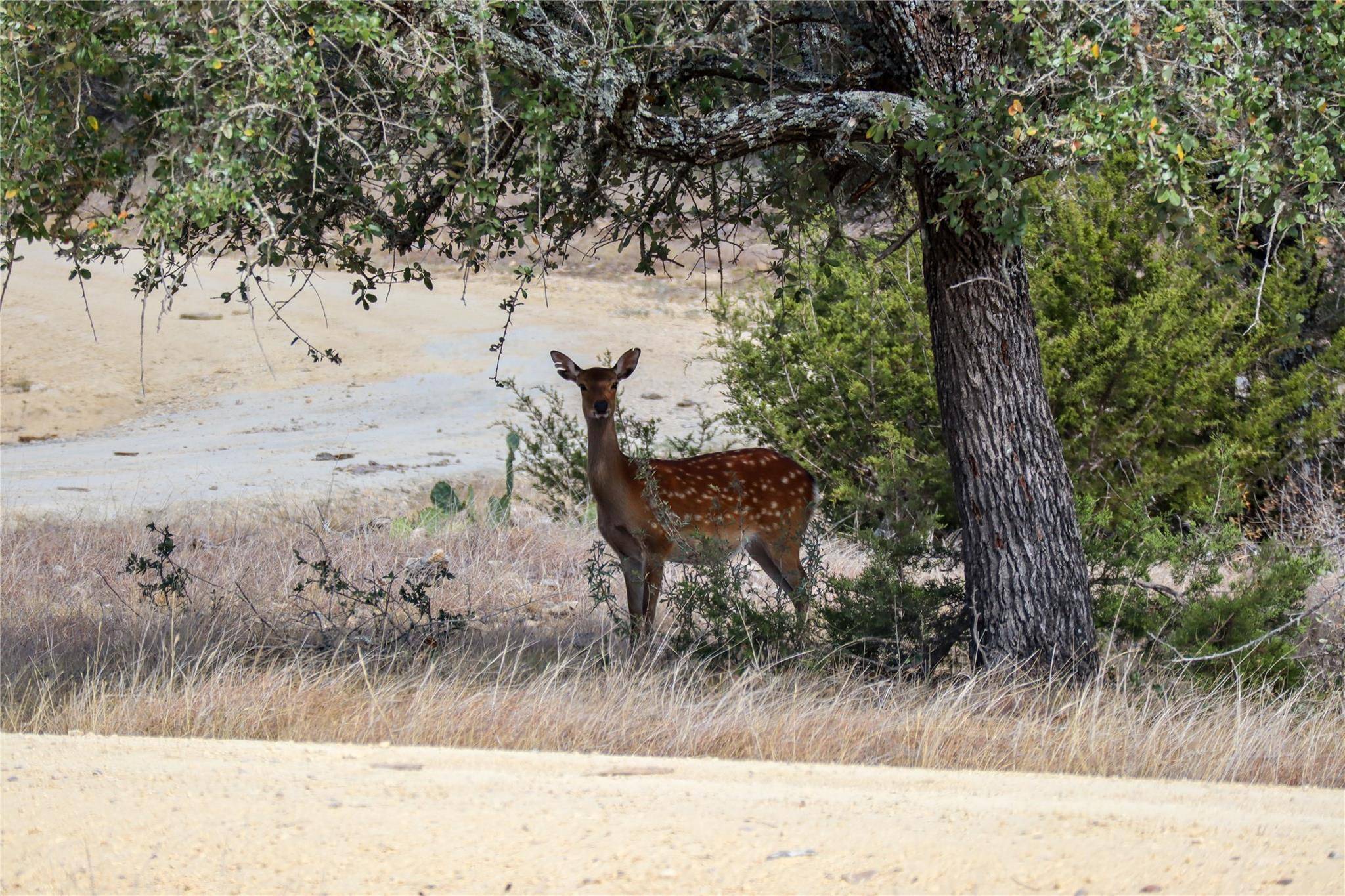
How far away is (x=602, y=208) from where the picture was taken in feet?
26.7

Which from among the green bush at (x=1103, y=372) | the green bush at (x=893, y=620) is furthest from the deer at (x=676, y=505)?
the green bush at (x=1103, y=372)

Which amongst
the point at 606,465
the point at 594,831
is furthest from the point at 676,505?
the point at 594,831

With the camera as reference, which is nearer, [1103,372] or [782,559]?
[782,559]

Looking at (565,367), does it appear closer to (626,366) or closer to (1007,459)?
(626,366)

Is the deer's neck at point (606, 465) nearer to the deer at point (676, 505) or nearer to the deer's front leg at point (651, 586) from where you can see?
the deer at point (676, 505)

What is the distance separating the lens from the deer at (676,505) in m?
8.88

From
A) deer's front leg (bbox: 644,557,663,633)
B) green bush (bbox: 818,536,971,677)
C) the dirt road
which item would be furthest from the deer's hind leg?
the dirt road

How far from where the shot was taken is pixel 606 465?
923 centimetres

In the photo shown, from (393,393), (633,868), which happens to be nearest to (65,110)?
(633,868)

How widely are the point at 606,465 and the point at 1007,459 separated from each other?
2886mm

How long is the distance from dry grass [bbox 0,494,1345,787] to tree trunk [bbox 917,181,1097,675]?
34cm

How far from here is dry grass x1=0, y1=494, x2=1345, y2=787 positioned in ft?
20.1

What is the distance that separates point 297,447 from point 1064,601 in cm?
1363

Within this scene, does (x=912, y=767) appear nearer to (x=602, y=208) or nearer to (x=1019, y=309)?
(x=1019, y=309)
